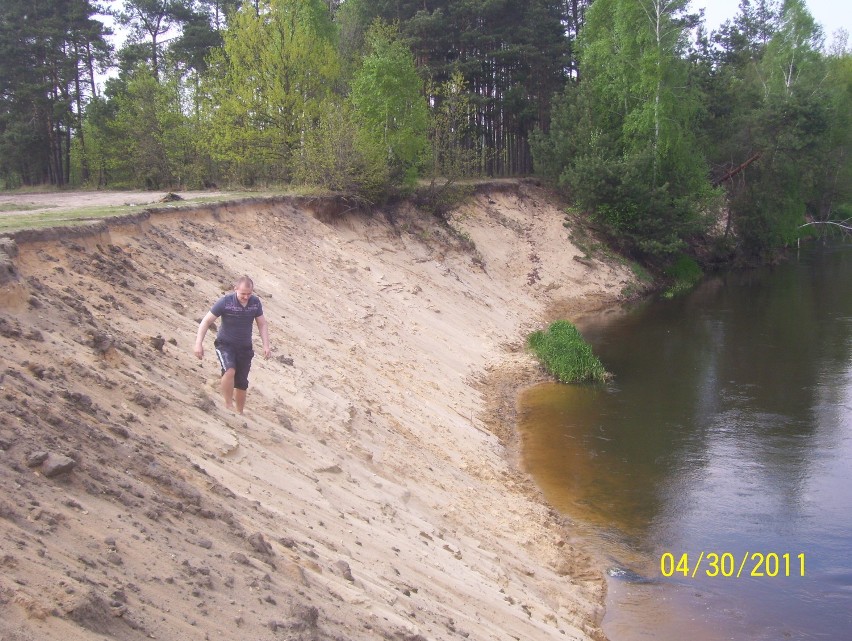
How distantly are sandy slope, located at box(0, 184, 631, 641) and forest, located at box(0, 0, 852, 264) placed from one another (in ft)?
31.7

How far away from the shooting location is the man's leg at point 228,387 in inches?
368

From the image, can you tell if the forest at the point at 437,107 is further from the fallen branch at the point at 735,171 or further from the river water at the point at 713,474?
the river water at the point at 713,474

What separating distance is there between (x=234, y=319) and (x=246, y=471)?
2.06 m

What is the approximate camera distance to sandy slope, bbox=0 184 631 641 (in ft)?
17.2

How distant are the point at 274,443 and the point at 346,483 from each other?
1020 mm

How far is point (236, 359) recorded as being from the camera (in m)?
9.35

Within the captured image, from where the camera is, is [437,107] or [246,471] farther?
[437,107]

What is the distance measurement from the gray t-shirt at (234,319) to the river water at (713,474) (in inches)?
226

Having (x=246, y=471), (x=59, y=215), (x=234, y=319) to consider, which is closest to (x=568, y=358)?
(x=59, y=215)

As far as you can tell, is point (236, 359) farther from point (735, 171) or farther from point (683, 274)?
point (735, 171)

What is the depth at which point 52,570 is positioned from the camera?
15.6 ft

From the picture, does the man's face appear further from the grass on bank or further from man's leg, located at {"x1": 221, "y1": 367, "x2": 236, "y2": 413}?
the grass on bank
